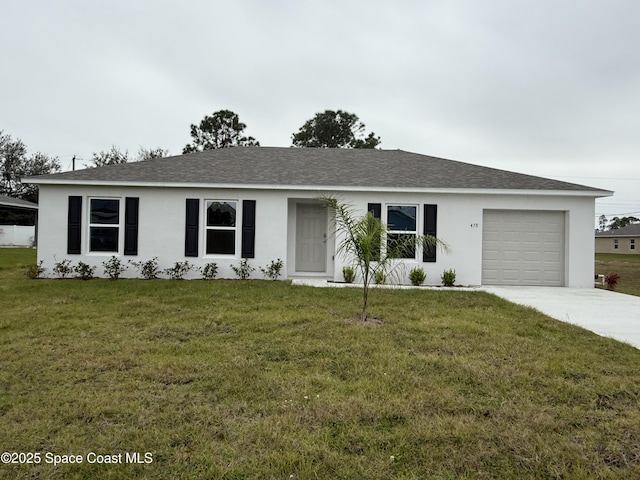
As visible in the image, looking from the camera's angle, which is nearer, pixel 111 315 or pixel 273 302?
pixel 111 315

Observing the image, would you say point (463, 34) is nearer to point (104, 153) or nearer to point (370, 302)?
point (370, 302)

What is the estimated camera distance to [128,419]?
2.88 metres

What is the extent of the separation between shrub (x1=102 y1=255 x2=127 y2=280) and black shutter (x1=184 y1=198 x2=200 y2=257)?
1771 mm

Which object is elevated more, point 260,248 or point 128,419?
point 260,248

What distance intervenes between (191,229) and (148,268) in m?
1.56

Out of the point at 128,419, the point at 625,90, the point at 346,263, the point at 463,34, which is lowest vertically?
the point at 128,419

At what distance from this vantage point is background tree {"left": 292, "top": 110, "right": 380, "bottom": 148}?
3259 cm

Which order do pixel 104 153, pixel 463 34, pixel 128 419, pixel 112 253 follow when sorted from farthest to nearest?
pixel 104 153
pixel 463 34
pixel 112 253
pixel 128 419

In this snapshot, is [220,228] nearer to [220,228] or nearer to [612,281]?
[220,228]

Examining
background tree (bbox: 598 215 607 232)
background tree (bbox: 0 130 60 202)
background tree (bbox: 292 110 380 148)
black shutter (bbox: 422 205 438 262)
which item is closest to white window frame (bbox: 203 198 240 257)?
black shutter (bbox: 422 205 438 262)

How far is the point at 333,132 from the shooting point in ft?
107

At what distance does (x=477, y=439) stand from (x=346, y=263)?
317 inches

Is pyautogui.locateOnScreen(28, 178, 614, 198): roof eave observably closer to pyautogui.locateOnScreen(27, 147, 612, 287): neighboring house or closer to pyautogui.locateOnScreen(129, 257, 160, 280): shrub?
pyautogui.locateOnScreen(27, 147, 612, 287): neighboring house

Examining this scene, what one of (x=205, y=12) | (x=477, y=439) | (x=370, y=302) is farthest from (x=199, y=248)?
(x=477, y=439)
